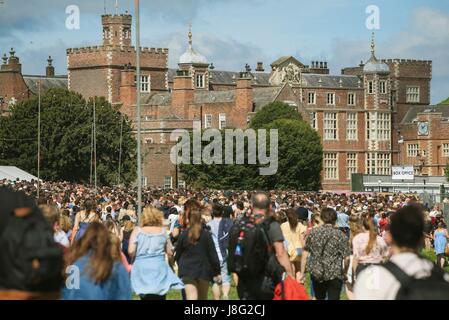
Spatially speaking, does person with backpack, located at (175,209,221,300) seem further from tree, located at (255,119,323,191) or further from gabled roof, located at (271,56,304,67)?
gabled roof, located at (271,56,304,67)

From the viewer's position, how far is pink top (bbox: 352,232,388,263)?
52.9 ft

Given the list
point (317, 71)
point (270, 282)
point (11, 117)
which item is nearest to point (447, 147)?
point (317, 71)

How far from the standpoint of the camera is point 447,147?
122 metres

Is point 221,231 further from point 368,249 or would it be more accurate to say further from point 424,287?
point 424,287

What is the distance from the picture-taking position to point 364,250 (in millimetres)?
16156

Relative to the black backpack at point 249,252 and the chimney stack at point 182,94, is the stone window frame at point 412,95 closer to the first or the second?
the chimney stack at point 182,94

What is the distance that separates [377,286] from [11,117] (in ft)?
273

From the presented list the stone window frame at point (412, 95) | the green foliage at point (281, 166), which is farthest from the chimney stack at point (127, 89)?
the stone window frame at point (412, 95)

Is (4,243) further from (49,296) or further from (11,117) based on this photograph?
(11,117)
